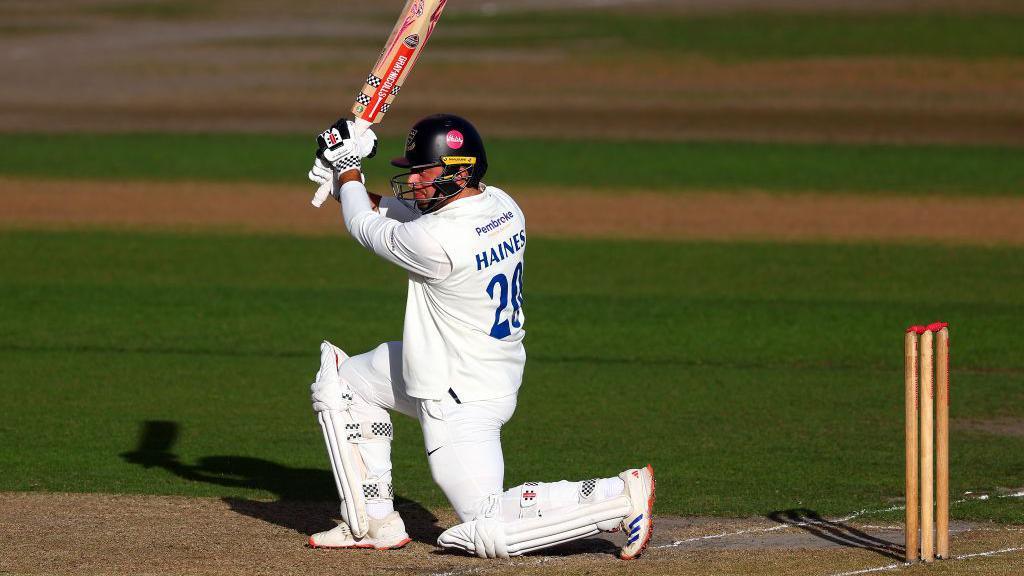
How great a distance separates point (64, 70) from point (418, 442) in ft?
105

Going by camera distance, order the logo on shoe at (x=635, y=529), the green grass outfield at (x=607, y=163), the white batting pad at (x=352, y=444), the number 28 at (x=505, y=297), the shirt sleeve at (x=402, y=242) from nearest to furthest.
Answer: the logo on shoe at (x=635, y=529) < the shirt sleeve at (x=402, y=242) < the number 28 at (x=505, y=297) < the white batting pad at (x=352, y=444) < the green grass outfield at (x=607, y=163)

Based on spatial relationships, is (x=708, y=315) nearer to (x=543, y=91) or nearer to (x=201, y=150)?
(x=201, y=150)

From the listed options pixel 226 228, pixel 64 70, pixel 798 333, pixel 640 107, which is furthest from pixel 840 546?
pixel 64 70

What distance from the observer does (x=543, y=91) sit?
3722 cm

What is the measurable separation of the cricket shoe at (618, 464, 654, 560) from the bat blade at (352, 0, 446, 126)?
2.36 metres

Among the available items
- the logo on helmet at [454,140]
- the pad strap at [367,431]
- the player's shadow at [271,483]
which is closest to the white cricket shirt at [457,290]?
the logo on helmet at [454,140]

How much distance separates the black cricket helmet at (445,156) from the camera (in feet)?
24.8

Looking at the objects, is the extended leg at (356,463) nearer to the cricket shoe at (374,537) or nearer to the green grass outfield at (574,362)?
the cricket shoe at (374,537)

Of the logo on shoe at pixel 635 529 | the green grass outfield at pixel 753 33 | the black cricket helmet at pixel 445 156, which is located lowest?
the logo on shoe at pixel 635 529

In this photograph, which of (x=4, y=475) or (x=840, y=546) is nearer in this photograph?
(x=840, y=546)

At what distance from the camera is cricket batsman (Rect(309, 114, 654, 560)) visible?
24.1ft

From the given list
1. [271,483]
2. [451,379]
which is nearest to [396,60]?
[451,379]

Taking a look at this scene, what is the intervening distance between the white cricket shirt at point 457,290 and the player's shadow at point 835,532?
1.88 m

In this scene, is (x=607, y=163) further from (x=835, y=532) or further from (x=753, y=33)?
(x=835, y=532)
